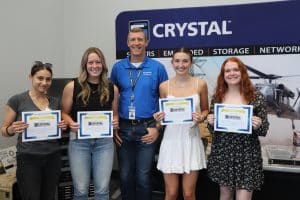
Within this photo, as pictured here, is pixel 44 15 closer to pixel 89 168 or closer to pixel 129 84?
pixel 129 84

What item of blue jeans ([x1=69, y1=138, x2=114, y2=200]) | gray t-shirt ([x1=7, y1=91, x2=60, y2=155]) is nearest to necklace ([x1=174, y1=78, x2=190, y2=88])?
blue jeans ([x1=69, y1=138, x2=114, y2=200])

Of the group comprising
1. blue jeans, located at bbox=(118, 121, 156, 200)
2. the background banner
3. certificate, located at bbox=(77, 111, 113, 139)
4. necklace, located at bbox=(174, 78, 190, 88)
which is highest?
the background banner

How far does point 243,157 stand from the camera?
89.0 inches

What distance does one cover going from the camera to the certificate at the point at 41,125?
2.29 metres

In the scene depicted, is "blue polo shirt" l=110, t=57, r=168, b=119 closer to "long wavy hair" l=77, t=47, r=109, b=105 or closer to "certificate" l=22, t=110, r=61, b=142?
"long wavy hair" l=77, t=47, r=109, b=105

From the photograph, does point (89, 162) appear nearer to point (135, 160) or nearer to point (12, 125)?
point (135, 160)

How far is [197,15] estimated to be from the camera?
371 centimetres

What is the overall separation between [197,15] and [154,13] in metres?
0.51

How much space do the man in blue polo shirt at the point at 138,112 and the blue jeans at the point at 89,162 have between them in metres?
0.20

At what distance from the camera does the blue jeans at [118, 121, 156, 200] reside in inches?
103

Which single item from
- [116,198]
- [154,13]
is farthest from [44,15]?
[116,198]

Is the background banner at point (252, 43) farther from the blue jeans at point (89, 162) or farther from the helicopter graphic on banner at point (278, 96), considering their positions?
the blue jeans at point (89, 162)

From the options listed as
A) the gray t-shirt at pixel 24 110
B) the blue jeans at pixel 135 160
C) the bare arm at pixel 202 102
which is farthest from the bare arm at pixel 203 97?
the gray t-shirt at pixel 24 110

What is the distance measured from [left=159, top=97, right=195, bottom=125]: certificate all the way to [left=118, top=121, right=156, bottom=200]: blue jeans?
0.85 feet
